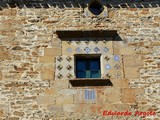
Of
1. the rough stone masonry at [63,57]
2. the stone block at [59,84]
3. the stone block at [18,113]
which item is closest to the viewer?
the stone block at [18,113]

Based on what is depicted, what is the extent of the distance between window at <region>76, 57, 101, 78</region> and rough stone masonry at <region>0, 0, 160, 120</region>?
0.34m

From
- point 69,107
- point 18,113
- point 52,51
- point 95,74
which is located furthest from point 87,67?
point 18,113

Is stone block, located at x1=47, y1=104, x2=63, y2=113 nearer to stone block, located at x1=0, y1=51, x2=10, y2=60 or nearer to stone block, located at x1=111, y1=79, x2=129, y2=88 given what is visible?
stone block, located at x1=111, y1=79, x2=129, y2=88

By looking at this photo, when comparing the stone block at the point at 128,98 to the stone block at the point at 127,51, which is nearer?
the stone block at the point at 128,98

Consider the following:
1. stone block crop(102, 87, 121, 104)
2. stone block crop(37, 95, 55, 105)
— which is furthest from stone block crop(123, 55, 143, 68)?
stone block crop(37, 95, 55, 105)

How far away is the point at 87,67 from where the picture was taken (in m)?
8.80

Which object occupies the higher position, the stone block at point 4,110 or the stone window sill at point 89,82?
the stone window sill at point 89,82

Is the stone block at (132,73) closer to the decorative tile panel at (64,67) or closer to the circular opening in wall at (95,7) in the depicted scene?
the decorative tile panel at (64,67)

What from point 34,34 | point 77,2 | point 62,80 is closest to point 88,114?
point 62,80

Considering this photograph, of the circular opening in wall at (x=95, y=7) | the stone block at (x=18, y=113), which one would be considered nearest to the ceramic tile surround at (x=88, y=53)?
the circular opening in wall at (x=95, y=7)

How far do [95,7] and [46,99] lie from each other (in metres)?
2.92

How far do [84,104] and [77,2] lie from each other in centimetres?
288

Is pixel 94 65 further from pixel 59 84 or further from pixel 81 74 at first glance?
pixel 59 84

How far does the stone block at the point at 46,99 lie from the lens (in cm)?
816
